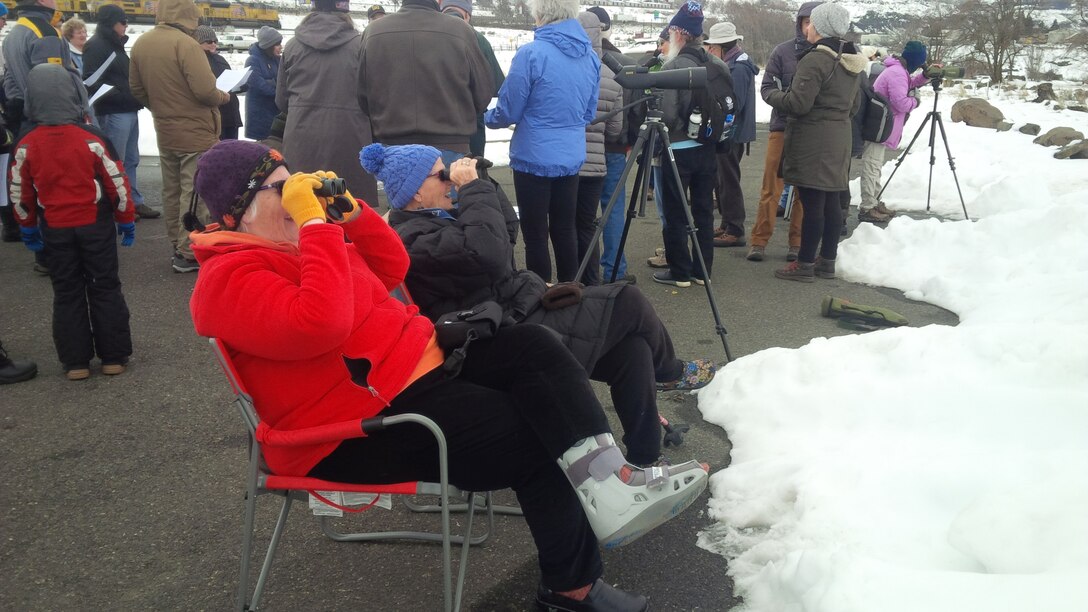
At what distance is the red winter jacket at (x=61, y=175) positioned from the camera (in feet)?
14.0

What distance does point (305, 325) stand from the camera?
2123 millimetres

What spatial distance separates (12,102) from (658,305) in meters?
4.65

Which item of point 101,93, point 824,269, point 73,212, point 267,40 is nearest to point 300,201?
point 73,212

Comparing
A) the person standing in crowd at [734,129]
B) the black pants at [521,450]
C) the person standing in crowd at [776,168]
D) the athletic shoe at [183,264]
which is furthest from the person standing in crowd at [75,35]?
the black pants at [521,450]

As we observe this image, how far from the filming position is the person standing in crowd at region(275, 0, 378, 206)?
16.5 ft

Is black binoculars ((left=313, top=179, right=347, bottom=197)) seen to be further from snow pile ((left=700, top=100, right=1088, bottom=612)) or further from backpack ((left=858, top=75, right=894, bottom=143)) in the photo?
backpack ((left=858, top=75, right=894, bottom=143))

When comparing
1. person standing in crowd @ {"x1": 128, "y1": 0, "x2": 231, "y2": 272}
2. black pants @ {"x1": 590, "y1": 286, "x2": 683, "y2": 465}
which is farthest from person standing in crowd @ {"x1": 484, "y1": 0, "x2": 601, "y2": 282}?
person standing in crowd @ {"x1": 128, "y1": 0, "x2": 231, "y2": 272}

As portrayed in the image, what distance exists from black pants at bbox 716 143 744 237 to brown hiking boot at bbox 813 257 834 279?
1.06m

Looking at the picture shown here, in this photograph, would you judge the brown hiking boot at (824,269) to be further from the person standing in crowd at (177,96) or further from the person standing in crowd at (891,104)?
the person standing in crowd at (177,96)

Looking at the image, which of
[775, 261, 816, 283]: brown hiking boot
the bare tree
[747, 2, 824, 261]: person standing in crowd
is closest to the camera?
[775, 261, 816, 283]: brown hiking boot

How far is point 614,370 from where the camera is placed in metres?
3.04

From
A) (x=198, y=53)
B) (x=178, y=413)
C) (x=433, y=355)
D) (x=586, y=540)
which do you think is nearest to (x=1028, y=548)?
(x=586, y=540)

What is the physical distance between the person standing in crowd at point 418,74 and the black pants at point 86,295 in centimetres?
156

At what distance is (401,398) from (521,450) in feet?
1.21
